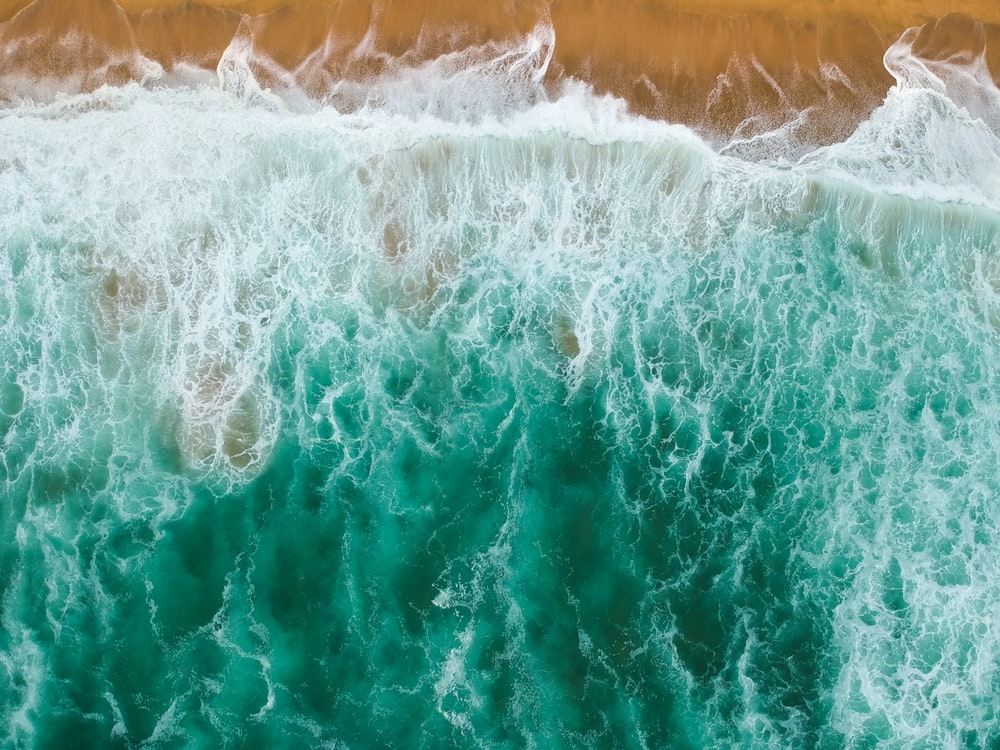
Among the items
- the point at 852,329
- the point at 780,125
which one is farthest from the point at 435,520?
the point at 780,125

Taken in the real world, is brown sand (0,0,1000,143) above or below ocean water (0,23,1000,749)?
above

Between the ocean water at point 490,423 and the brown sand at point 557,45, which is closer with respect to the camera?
the ocean water at point 490,423

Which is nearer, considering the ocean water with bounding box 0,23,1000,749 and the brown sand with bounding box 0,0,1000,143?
the ocean water with bounding box 0,23,1000,749

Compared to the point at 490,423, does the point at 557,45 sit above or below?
above

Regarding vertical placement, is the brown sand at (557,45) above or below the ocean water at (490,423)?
above
